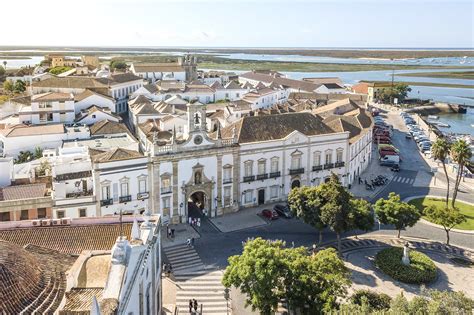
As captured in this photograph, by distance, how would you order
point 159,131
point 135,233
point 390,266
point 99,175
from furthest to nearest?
1. point 159,131
2. point 99,175
3. point 390,266
4. point 135,233

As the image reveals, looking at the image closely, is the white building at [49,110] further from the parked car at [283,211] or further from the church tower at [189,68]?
the church tower at [189,68]

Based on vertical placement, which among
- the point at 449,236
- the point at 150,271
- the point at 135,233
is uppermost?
the point at 135,233

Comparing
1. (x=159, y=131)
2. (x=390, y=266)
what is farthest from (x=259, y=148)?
(x=390, y=266)

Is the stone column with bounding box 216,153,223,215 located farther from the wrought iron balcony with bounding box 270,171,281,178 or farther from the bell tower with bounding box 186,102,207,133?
the wrought iron balcony with bounding box 270,171,281,178

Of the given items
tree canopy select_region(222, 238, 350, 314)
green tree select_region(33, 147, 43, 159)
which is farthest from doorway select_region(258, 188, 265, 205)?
green tree select_region(33, 147, 43, 159)

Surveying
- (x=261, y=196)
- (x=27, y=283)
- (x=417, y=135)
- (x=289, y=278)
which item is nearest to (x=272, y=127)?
(x=261, y=196)

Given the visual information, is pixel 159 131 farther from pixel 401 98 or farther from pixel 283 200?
pixel 401 98
